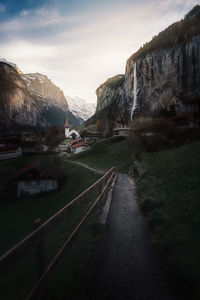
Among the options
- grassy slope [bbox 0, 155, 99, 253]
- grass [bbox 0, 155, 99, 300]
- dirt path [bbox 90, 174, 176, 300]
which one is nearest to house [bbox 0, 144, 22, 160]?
grass [bbox 0, 155, 99, 300]

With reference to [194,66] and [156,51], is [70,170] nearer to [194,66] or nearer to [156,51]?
[194,66]

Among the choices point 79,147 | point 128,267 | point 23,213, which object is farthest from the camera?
point 79,147

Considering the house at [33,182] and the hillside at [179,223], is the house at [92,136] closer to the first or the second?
the house at [33,182]

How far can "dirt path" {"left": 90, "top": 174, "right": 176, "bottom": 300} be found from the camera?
147 inches

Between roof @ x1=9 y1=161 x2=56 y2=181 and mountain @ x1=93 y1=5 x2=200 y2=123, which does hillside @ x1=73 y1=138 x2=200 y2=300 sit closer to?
roof @ x1=9 y1=161 x2=56 y2=181

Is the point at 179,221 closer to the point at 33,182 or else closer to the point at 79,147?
the point at 33,182

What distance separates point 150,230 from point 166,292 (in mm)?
3196

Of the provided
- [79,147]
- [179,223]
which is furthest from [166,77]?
[179,223]

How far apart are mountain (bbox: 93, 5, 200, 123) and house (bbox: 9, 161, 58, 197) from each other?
148ft

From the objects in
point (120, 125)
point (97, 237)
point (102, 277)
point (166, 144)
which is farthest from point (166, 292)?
point (120, 125)

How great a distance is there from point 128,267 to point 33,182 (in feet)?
115

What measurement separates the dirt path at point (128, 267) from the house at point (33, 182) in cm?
3027

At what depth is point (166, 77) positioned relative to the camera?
75.3 meters

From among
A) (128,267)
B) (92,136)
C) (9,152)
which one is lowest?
(9,152)
